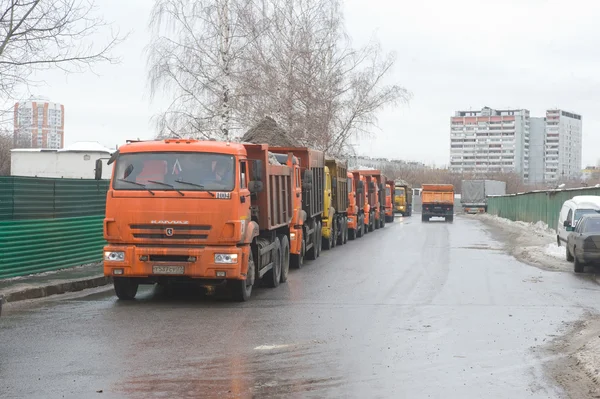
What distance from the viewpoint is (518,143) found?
178 meters

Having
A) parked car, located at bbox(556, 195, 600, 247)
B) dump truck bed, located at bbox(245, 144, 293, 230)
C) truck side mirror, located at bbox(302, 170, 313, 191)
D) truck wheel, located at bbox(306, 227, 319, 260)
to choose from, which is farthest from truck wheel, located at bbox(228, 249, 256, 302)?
parked car, located at bbox(556, 195, 600, 247)

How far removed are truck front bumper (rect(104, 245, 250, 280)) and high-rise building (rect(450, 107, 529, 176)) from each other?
6399 inches

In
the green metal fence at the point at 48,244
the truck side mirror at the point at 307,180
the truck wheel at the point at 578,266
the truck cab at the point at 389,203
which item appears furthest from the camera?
the truck cab at the point at 389,203

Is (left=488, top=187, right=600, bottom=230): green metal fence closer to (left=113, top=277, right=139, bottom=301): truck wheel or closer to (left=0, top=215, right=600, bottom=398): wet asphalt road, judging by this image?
(left=0, top=215, right=600, bottom=398): wet asphalt road

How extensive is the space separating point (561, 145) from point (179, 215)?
18559 cm

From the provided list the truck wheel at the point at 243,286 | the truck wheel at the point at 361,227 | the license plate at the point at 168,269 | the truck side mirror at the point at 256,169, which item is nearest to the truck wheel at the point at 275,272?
the truck wheel at the point at 243,286

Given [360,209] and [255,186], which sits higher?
[255,186]

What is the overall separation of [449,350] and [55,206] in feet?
35.3

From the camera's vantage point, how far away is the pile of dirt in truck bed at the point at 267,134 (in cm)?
3416

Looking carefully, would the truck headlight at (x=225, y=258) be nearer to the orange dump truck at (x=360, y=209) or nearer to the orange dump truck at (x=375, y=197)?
the orange dump truck at (x=360, y=209)

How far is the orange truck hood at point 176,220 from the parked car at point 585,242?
976 centimetres

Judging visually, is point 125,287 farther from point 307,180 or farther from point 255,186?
point 307,180

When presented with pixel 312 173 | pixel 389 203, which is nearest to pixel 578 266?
pixel 312 173

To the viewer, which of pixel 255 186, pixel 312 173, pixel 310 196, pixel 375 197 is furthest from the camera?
pixel 375 197
